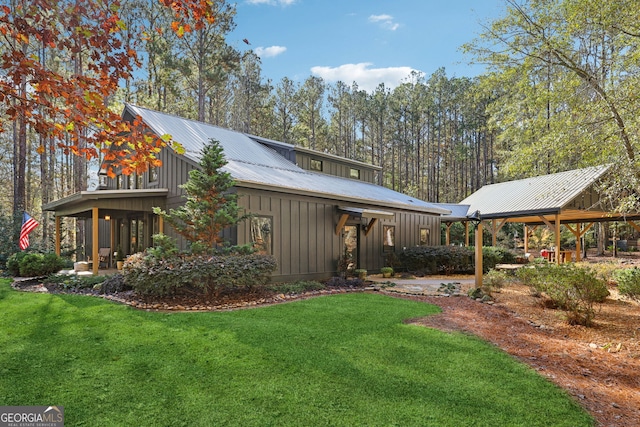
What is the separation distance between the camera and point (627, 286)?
24.4 feet

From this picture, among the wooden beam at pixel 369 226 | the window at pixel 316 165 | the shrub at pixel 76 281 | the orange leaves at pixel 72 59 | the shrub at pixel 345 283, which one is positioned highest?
the window at pixel 316 165

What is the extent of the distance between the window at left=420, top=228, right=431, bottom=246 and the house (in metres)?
0.05

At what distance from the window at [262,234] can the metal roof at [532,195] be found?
26.0 ft

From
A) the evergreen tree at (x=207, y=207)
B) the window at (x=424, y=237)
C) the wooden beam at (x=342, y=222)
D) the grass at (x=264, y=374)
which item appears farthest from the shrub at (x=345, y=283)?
the window at (x=424, y=237)

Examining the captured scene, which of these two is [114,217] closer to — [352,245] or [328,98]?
[352,245]

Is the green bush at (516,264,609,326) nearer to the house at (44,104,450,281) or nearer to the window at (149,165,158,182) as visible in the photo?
the house at (44,104,450,281)

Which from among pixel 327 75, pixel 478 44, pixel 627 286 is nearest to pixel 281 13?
pixel 478 44

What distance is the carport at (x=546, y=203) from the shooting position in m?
12.4

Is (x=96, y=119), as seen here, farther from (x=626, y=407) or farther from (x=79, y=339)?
(x=626, y=407)

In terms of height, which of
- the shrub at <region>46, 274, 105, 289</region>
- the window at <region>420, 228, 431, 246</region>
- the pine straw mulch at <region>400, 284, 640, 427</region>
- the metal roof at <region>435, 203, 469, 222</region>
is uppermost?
the metal roof at <region>435, 203, 469, 222</region>

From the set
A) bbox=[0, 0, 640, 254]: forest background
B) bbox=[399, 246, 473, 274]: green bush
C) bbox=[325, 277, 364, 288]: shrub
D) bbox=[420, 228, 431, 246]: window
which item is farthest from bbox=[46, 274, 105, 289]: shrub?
bbox=[420, 228, 431, 246]: window

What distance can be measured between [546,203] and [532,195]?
1963 millimetres

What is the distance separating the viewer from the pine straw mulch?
11.0ft

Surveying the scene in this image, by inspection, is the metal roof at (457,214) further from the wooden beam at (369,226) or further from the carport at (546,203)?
the wooden beam at (369,226)
